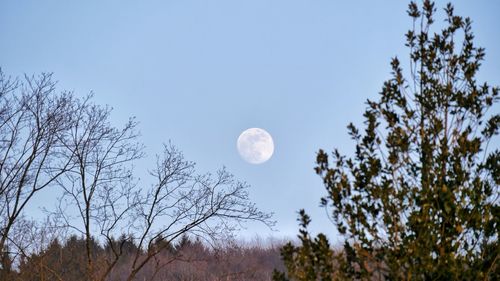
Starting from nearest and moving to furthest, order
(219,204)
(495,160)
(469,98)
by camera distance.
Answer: (495,160) → (469,98) → (219,204)

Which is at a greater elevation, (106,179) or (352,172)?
(106,179)

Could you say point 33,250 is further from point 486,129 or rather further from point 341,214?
point 486,129

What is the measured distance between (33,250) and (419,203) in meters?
15.0

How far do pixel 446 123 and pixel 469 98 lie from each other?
40 centimetres

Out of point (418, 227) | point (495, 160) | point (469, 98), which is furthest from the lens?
point (469, 98)

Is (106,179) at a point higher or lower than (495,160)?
higher

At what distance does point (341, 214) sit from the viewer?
Answer: 4.86m

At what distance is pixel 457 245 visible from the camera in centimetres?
463

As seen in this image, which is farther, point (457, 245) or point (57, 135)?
point (57, 135)

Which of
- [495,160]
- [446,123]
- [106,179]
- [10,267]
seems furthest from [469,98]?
[10,267]

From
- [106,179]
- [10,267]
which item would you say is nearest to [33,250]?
[10,267]

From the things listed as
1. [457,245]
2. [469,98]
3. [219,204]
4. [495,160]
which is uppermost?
[219,204]

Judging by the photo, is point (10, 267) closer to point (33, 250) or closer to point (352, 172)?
point (33, 250)

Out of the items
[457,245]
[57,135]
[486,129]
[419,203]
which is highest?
[57,135]
